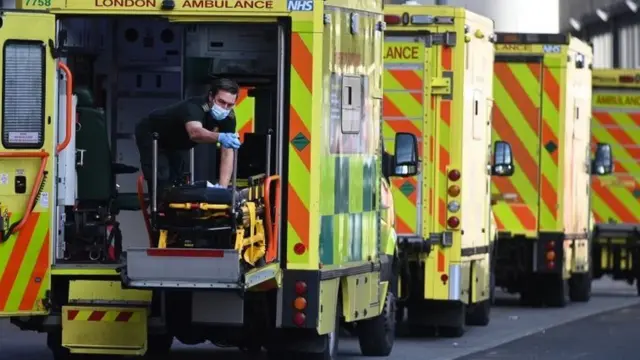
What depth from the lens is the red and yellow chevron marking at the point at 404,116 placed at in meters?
17.4

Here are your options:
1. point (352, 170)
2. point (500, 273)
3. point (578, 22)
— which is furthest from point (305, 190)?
point (578, 22)

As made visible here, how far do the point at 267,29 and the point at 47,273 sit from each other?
7.70ft

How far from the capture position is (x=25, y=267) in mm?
12195

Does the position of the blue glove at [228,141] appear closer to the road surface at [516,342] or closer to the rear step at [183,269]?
the rear step at [183,269]

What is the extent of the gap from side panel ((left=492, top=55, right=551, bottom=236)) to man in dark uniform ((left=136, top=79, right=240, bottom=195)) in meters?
9.55

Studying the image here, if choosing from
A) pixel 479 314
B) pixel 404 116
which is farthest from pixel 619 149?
pixel 404 116

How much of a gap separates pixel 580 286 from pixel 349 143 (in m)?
11.7

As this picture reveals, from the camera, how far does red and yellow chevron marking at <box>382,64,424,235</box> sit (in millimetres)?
17391

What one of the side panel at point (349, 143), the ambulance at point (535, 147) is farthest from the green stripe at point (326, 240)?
the ambulance at point (535, 147)

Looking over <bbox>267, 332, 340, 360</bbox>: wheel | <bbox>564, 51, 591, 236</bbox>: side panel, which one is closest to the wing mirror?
<bbox>267, 332, 340, 360</bbox>: wheel

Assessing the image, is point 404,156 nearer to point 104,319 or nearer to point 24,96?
point 104,319

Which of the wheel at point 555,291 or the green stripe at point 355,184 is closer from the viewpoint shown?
the green stripe at point 355,184

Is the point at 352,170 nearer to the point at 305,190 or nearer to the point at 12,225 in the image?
the point at 305,190

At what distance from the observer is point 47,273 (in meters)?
12.2
